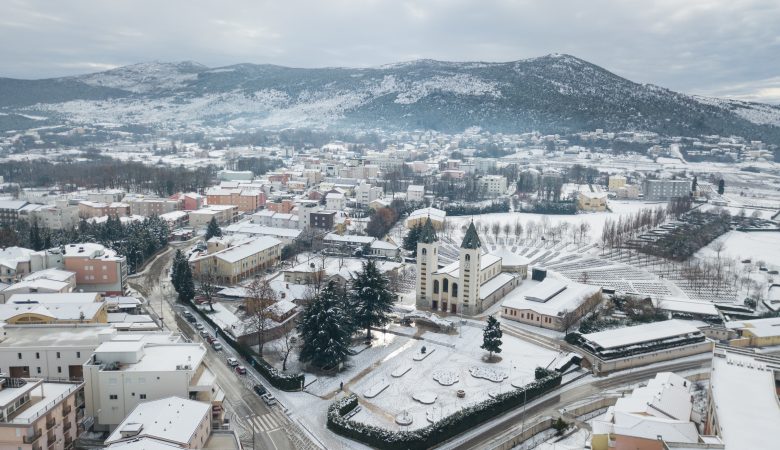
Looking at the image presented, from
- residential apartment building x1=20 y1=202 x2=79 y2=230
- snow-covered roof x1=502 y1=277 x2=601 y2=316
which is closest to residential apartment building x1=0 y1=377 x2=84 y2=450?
snow-covered roof x1=502 y1=277 x2=601 y2=316

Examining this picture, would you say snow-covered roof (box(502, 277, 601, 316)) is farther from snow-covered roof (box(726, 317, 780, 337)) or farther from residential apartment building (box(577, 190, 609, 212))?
residential apartment building (box(577, 190, 609, 212))

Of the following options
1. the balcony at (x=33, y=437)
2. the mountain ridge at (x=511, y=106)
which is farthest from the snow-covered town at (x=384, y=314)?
the mountain ridge at (x=511, y=106)

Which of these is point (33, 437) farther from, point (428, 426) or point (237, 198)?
point (237, 198)

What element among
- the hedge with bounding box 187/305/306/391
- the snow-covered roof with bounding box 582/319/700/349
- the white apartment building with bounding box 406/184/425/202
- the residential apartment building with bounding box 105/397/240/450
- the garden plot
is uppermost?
the white apartment building with bounding box 406/184/425/202

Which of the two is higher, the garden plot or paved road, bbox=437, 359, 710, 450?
the garden plot

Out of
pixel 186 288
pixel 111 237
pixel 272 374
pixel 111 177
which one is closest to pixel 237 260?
pixel 186 288

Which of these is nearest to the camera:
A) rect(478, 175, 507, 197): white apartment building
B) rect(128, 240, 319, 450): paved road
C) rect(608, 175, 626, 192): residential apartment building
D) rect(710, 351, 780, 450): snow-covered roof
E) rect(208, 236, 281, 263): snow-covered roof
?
rect(710, 351, 780, 450): snow-covered roof

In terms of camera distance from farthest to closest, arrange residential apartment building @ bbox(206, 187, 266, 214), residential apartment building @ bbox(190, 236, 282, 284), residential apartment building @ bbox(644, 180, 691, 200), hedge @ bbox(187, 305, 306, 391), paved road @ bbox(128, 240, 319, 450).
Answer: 1. residential apartment building @ bbox(644, 180, 691, 200)
2. residential apartment building @ bbox(206, 187, 266, 214)
3. residential apartment building @ bbox(190, 236, 282, 284)
4. hedge @ bbox(187, 305, 306, 391)
5. paved road @ bbox(128, 240, 319, 450)
